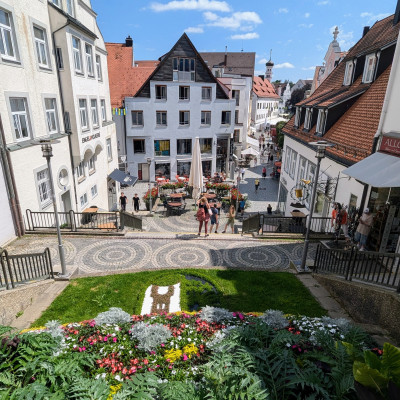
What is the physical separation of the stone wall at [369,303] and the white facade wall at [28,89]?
39.4 feet

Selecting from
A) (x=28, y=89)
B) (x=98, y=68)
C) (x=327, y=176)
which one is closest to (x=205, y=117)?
(x=98, y=68)

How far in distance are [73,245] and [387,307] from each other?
10.8m

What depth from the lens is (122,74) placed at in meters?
30.8

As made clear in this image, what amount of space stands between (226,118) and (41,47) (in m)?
22.7

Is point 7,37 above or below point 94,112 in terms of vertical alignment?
above

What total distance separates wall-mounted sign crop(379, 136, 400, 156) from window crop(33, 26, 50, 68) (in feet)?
47.5

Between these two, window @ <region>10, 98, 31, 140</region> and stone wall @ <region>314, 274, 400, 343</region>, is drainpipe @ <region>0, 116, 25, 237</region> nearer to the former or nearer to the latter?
window @ <region>10, 98, 31, 140</region>

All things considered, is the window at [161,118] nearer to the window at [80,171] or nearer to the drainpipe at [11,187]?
the window at [80,171]

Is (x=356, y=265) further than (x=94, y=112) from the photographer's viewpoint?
No

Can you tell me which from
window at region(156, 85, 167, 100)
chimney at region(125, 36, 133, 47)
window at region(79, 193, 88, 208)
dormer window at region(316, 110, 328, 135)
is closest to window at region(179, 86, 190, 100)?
window at region(156, 85, 167, 100)

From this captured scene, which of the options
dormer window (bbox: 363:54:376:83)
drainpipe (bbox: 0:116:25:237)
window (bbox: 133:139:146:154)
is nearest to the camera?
drainpipe (bbox: 0:116:25:237)

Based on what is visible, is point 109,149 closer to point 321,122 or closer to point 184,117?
point 184,117

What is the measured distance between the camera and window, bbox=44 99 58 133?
13367 mm

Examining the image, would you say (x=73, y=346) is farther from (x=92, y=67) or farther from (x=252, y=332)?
(x=92, y=67)
